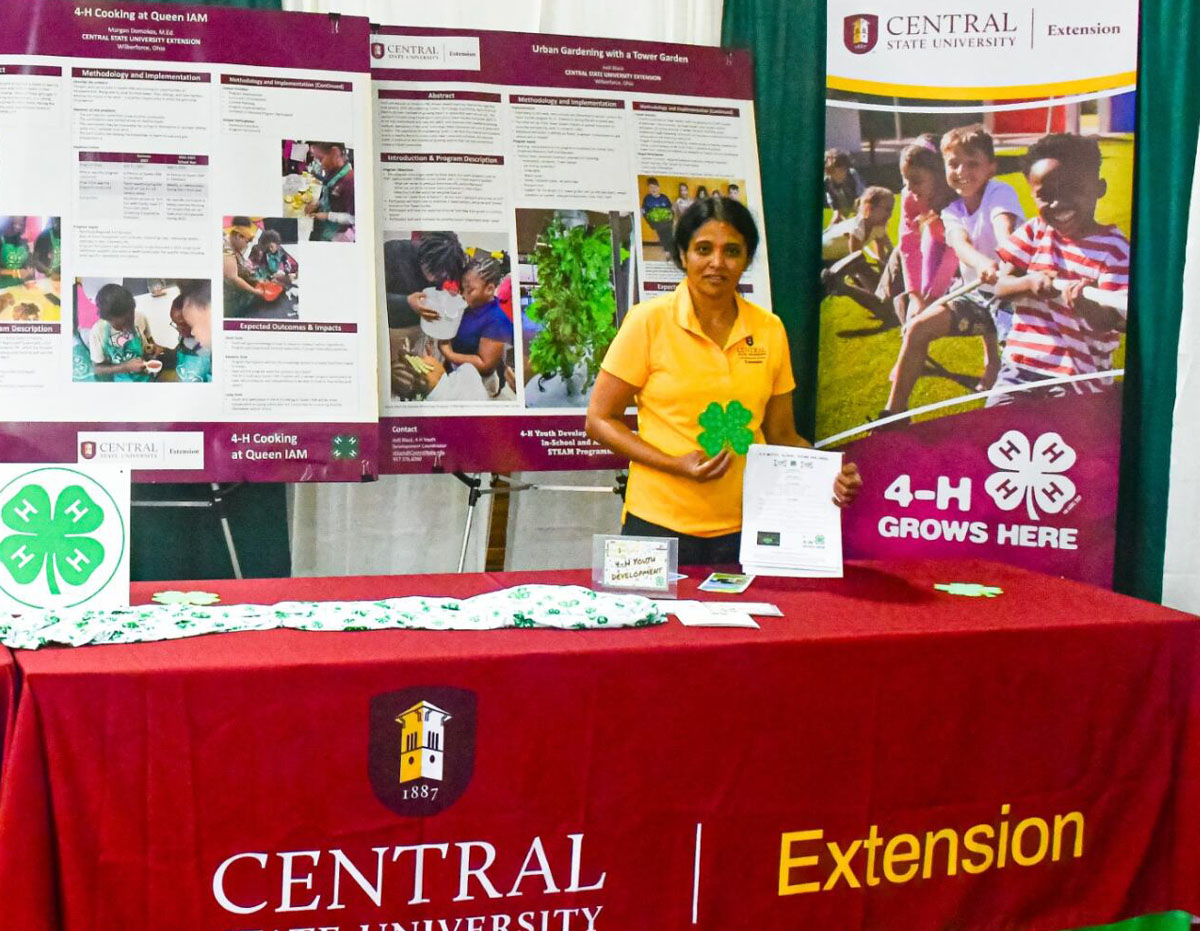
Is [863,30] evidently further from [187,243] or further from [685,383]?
[187,243]

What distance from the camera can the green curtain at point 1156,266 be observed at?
10.9 feet

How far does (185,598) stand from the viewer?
200 cm

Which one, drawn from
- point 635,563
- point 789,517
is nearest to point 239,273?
point 635,563

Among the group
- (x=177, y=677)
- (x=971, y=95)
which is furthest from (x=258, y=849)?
(x=971, y=95)

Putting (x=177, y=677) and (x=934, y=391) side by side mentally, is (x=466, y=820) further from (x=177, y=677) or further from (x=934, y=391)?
(x=934, y=391)

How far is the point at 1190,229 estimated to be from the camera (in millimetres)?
3285

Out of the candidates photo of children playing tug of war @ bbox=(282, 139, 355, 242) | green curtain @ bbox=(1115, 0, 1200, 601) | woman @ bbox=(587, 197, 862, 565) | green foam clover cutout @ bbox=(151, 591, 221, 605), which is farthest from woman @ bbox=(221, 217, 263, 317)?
green curtain @ bbox=(1115, 0, 1200, 601)

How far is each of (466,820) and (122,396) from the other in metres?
1.67

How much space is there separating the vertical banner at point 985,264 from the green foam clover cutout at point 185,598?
1.94 meters

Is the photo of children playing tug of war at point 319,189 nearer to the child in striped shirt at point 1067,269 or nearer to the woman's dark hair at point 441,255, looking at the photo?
the woman's dark hair at point 441,255

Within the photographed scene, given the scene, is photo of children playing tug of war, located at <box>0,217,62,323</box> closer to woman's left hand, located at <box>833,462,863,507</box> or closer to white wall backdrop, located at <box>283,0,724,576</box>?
white wall backdrop, located at <box>283,0,724,576</box>

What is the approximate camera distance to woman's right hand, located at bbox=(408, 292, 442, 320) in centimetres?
309

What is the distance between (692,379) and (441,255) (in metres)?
0.92

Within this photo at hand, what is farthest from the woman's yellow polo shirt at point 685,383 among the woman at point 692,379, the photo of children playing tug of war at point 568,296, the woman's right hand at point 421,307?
the woman's right hand at point 421,307
